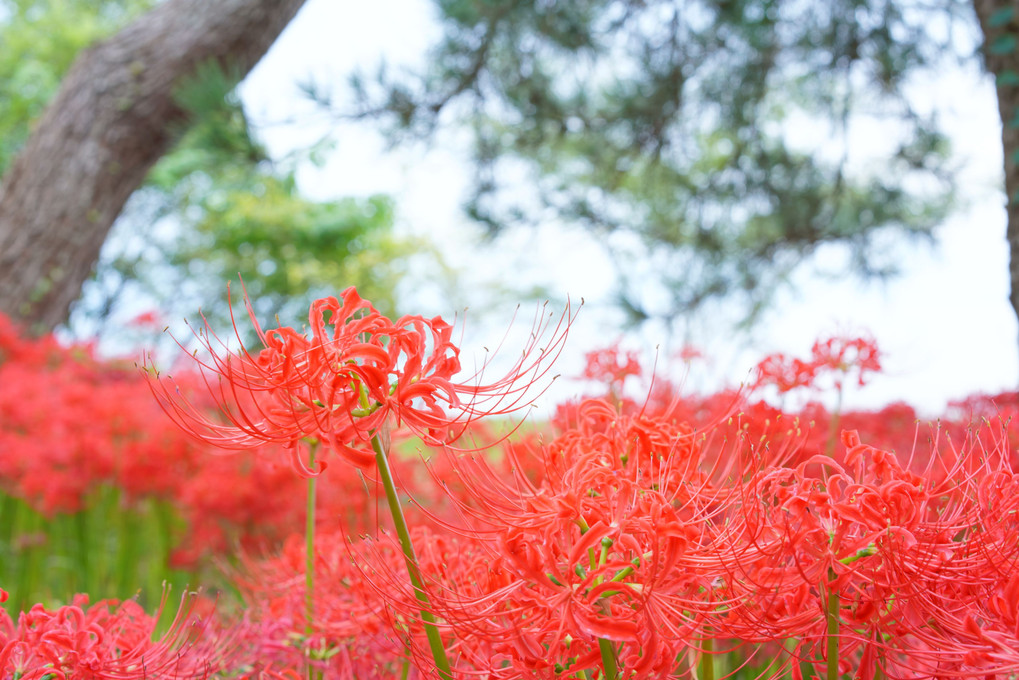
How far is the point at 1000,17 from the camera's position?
2344mm

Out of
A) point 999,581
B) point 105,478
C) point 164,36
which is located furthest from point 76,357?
point 999,581

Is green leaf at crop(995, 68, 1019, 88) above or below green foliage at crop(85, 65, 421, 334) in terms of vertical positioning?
below

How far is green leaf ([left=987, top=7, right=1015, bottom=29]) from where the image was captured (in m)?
2.33

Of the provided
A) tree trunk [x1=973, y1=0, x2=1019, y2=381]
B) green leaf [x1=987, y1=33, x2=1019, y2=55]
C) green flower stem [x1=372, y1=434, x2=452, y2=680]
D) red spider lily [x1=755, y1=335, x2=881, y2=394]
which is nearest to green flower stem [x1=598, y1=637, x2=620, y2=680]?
green flower stem [x1=372, y1=434, x2=452, y2=680]

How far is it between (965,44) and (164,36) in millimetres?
4520

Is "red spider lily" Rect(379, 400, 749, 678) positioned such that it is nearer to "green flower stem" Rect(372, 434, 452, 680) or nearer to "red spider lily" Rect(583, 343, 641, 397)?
"green flower stem" Rect(372, 434, 452, 680)

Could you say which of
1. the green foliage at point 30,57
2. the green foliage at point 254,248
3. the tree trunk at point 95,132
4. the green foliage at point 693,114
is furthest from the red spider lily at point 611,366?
the green foliage at point 30,57

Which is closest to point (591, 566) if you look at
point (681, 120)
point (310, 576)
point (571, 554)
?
point (571, 554)

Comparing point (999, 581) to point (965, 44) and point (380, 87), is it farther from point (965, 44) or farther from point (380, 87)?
point (965, 44)

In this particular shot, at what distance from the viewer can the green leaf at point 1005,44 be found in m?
2.30

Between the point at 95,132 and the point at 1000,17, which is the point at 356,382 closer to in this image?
the point at 1000,17

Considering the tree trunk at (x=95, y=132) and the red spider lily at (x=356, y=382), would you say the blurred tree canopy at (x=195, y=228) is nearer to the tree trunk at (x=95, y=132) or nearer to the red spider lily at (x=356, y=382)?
the tree trunk at (x=95, y=132)

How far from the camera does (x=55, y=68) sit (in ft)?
41.8

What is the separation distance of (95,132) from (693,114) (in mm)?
3579
